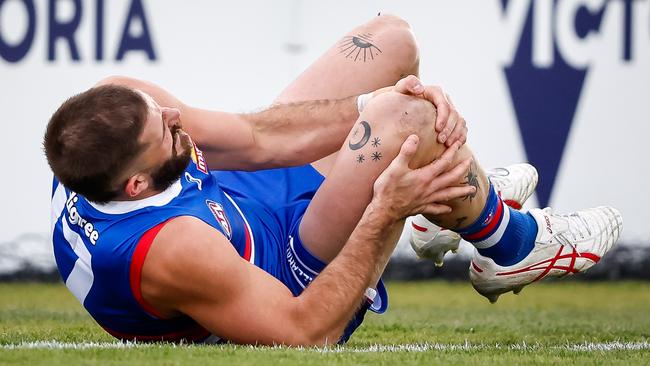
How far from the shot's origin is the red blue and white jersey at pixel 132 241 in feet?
11.0

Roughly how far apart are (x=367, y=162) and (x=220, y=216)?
0.46 metres

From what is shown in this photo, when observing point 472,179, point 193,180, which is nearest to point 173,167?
point 193,180

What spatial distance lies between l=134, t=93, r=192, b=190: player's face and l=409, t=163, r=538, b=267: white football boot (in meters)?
1.16

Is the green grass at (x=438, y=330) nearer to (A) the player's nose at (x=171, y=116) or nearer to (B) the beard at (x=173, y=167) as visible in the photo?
(B) the beard at (x=173, y=167)

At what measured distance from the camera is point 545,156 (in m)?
7.72

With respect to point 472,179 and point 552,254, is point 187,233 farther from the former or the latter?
point 552,254

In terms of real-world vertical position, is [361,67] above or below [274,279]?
above

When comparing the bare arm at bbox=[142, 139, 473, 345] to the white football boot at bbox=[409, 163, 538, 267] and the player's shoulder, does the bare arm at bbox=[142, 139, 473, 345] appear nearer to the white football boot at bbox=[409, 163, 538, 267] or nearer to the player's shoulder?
the player's shoulder

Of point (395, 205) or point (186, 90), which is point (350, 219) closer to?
point (395, 205)

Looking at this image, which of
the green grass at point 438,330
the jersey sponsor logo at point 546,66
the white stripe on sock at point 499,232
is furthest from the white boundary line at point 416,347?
the jersey sponsor logo at point 546,66

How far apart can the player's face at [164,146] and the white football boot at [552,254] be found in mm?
1156

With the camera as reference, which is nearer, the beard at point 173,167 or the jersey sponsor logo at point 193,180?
the beard at point 173,167

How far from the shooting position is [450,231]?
441cm

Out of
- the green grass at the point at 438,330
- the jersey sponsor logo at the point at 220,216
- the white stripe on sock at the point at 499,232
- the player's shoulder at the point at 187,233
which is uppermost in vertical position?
the player's shoulder at the point at 187,233
